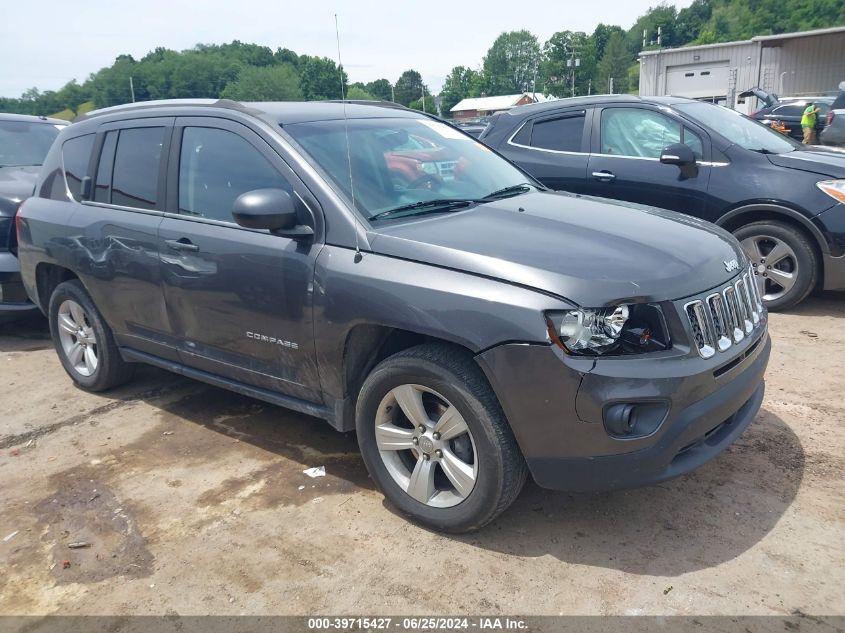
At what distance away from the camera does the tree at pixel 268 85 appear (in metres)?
5.24

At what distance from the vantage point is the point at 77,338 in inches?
195

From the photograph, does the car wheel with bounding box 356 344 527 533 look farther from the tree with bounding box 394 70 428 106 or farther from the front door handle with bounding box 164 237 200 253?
the tree with bounding box 394 70 428 106

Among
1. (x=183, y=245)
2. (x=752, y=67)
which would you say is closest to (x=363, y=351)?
(x=183, y=245)

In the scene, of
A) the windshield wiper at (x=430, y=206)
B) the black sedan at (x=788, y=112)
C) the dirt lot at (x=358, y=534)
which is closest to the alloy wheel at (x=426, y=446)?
the dirt lot at (x=358, y=534)

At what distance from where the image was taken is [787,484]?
10.8 ft

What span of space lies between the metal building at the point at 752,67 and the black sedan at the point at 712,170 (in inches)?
1351

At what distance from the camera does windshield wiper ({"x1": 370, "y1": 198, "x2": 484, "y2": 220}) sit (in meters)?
3.30

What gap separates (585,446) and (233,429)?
2.41m

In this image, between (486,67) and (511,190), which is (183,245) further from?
(486,67)

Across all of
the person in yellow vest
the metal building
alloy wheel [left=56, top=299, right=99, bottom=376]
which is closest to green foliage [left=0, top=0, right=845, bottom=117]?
alloy wheel [left=56, top=299, right=99, bottom=376]

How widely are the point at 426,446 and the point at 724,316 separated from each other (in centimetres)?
136

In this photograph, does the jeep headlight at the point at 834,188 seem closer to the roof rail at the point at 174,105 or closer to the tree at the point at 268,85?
the tree at the point at 268,85

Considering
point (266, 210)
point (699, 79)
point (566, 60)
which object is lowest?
point (266, 210)

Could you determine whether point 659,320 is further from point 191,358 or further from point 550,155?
point 550,155
